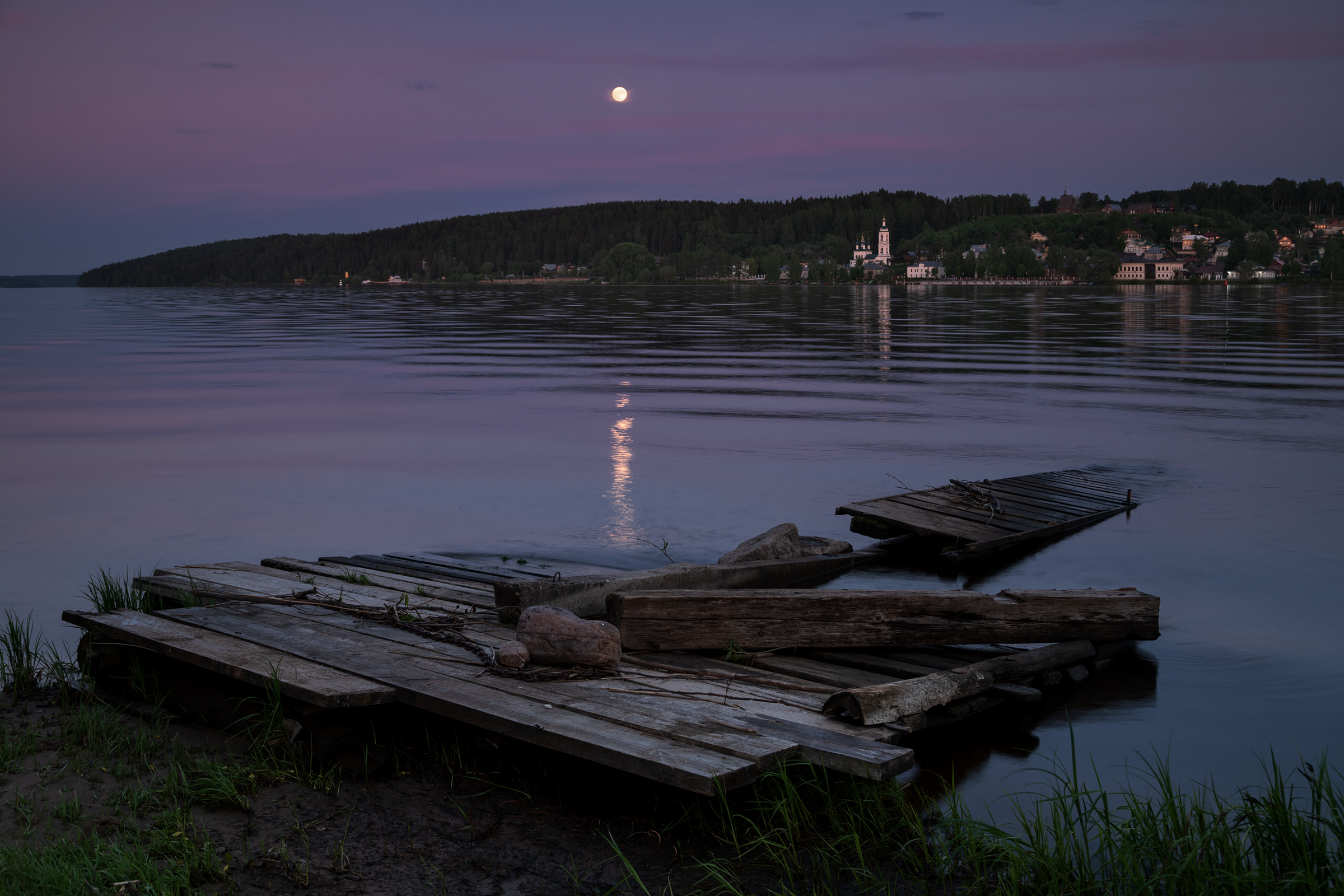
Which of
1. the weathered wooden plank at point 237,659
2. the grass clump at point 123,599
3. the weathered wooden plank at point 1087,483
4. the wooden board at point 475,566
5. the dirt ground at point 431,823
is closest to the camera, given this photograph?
the dirt ground at point 431,823

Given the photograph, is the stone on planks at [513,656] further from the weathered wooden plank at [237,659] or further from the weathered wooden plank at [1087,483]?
the weathered wooden plank at [1087,483]

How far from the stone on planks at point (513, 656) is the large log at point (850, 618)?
0.88 meters

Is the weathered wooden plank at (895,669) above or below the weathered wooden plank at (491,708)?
below

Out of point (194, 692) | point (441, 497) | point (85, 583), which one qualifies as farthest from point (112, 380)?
point (194, 692)

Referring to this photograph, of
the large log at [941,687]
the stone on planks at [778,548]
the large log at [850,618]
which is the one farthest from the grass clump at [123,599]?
A: the large log at [941,687]

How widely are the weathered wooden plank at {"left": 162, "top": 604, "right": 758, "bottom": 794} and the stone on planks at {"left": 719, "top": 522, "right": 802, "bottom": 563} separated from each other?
3.73m

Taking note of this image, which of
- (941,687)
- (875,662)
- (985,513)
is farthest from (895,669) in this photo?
(985,513)

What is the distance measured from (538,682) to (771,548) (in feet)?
13.8

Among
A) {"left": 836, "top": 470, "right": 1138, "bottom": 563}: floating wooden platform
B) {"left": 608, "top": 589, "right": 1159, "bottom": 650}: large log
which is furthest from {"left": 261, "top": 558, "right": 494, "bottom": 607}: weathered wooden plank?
{"left": 836, "top": 470, "right": 1138, "bottom": 563}: floating wooden platform

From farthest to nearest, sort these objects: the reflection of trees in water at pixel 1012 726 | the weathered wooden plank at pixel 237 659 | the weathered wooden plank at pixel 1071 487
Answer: the weathered wooden plank at pixel 1071 487, the reflection of trees in water at pixel 1012 726, the weathered wooden plank at pixel 237 659

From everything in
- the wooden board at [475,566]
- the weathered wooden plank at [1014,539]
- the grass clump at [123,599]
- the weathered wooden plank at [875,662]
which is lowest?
the weathered wooden plank at [1014,539]

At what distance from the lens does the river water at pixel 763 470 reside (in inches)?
297

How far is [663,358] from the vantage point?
117ft

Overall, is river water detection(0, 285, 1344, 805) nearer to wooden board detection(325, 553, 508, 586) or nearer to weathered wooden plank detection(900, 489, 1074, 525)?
weathered wooden plank detection(900, 489, 1074, 525)
